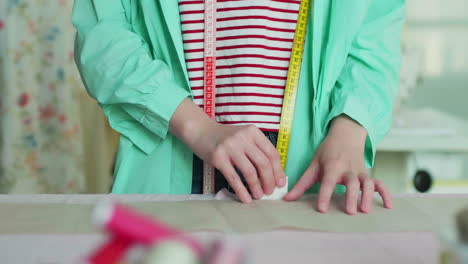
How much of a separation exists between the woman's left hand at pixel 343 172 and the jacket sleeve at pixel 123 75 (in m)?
0.27

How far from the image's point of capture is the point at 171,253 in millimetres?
312

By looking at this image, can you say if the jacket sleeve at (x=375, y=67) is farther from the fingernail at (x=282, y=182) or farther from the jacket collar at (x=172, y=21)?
the jacket collar at (x=172, y=21)

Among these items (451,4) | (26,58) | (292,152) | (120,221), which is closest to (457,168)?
(451,4)

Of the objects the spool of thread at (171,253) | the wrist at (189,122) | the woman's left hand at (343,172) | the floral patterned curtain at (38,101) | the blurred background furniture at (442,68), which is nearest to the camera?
the spool of thread at (171,253)

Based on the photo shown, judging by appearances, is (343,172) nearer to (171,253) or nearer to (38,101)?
(171,253)

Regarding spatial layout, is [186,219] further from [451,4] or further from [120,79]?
[451,4]

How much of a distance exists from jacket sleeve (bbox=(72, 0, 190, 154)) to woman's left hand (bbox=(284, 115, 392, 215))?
268mm

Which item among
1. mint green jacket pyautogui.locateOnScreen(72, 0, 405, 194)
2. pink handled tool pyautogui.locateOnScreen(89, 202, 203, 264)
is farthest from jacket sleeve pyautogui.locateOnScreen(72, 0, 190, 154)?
pink handled tool pyautogui.locateOnScreen(89, 202, 203, 264)

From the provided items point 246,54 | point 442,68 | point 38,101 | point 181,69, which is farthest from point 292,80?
point 442,68

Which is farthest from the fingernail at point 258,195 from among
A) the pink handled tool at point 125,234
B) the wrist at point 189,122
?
the pink handled tool at point 125,234

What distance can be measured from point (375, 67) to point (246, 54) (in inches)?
10.2

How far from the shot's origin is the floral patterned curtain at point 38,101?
261 centimetres

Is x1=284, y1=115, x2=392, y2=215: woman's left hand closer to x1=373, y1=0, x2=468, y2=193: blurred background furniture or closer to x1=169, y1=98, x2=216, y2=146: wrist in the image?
x1=169, y1=98, x2=216, y2=146: wrist

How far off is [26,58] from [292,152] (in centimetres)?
198
